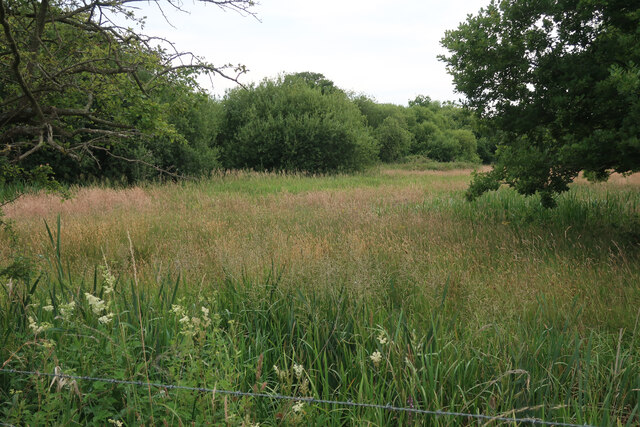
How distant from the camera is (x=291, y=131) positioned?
23.3 m

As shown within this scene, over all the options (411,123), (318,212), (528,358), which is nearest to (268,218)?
(318,212)

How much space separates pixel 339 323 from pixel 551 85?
5183 mm

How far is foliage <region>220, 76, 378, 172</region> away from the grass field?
16.1m

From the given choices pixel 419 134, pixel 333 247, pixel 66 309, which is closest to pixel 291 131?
pixel 333 247

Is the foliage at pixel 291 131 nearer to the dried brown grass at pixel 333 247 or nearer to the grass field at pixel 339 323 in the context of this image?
the dried brown grass at pixel 333 247

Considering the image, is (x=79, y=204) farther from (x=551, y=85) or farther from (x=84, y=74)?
(x=551, y=85)

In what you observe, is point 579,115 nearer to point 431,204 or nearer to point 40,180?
point 431,204

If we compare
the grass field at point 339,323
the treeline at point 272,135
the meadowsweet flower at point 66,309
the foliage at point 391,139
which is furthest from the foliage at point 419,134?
the meadowsweet flower at point 66,309

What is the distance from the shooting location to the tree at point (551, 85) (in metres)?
5.34

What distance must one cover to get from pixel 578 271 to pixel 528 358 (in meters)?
2.50

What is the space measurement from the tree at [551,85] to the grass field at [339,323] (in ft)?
3.30

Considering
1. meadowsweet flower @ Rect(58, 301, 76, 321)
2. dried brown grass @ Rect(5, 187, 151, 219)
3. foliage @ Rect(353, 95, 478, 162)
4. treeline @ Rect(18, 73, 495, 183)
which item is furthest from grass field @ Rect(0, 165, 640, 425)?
foliage @ Rect(353, 95, 478, 162)

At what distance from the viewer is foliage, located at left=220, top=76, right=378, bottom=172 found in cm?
2350

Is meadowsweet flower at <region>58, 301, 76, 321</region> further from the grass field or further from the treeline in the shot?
the treeline
